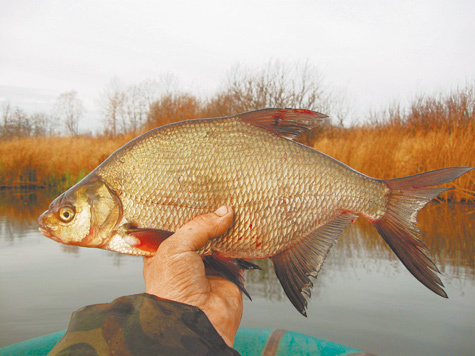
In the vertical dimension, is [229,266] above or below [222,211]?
below

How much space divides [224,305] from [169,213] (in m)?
0.59

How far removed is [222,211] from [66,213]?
0.87 metres

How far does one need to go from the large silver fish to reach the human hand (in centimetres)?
7

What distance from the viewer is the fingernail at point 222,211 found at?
6.47 ft

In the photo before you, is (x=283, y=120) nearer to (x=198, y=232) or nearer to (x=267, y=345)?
(x=198, y=232)

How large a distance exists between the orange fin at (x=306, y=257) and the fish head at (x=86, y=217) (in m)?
0.93

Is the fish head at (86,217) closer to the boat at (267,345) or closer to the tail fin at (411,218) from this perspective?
the boat at (267,345)

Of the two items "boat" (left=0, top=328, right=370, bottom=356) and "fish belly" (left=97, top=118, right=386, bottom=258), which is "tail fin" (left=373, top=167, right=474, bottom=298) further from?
"boat" (left=0, top=328, right=370, bottom=356)

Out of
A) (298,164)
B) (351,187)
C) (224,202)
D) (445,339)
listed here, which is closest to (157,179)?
(224,202)

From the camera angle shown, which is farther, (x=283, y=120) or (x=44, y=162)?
(x=44, y=162)

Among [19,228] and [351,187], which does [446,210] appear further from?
[19,228]

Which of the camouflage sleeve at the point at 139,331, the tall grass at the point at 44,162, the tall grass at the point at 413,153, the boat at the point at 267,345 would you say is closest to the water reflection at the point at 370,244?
the tall grass at the point at 413,153

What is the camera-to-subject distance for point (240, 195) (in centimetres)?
203

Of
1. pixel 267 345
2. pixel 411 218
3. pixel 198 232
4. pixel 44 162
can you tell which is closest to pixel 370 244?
pixel 267 345
